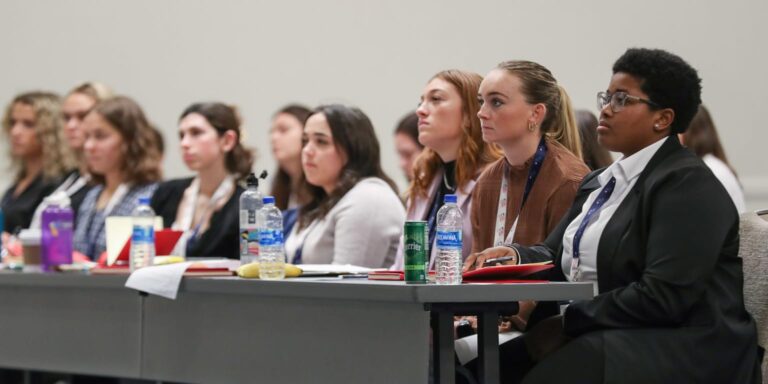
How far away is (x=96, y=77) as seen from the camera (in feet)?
24.5

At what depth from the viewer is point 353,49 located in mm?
6352

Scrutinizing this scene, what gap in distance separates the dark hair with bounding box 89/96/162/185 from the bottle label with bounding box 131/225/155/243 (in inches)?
75.3

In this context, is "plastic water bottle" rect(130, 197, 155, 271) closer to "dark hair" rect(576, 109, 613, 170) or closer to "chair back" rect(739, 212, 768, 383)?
"dark hair" rect(576, 109, 613, 170)

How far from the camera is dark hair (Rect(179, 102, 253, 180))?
204 inches

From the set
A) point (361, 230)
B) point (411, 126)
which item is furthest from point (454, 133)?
point (411, 126)

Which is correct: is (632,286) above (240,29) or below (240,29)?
below

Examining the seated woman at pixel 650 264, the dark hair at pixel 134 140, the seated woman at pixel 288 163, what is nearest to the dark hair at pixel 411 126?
the seated woman at pixel 288 163

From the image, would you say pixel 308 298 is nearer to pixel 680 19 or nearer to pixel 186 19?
pixel 680 19

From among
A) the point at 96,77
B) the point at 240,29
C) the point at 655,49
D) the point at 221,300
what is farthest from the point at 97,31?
the point at 655,49

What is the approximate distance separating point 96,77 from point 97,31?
317mm

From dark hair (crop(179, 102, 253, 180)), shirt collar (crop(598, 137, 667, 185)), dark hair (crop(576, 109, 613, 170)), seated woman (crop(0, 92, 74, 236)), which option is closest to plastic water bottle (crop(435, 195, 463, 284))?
shirt collar (crop(598, 137, 667, 185))

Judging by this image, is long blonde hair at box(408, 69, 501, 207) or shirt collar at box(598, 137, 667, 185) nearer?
shirt collar at box(598, 137, 667, 185)

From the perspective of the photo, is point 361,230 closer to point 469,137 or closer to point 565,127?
point 469,137

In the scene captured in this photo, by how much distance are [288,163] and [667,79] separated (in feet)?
9.52
